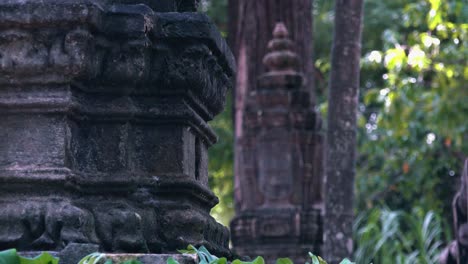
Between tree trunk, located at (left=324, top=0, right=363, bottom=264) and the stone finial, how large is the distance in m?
3.79

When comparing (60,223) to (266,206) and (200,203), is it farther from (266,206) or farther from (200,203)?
(266,206)

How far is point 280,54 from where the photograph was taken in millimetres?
12461

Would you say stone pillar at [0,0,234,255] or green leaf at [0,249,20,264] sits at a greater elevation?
stone pillar at [0,0,234,255]

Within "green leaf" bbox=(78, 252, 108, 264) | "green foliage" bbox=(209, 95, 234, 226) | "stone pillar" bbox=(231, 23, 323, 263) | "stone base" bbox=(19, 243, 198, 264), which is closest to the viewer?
"green leaf" bbox=(78, 252, 108, 264)

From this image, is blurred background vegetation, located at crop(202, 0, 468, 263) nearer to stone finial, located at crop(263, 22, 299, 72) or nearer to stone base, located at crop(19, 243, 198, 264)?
stone finial, located at crop(263, 22, 299, 72)

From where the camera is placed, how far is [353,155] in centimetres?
830

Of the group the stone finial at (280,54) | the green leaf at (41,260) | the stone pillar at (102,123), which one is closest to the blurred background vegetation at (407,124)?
the stone finial at (280,54)

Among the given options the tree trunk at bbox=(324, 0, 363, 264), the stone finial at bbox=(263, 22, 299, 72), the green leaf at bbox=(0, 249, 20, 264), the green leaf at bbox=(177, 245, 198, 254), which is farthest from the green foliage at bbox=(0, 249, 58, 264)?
the stone finial at bbox=(263, 22, 299, 72)

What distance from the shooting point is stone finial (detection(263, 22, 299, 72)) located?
1244 centimetres

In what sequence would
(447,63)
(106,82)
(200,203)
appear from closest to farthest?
(106,82) < (200,203) < (447,63)

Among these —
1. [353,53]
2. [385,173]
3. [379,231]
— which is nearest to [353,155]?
[353,53]

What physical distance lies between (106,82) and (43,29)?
0.28m

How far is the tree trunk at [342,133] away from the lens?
811 centimetres

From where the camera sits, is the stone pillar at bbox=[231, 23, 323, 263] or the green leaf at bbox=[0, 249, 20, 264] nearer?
the green leaf at bbox=[0, 249, 20, 264]
